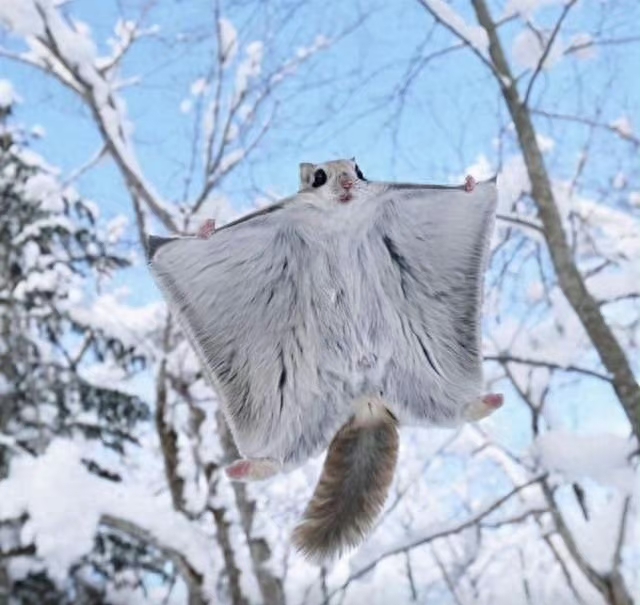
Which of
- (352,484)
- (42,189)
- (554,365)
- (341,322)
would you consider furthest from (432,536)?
(42,189)

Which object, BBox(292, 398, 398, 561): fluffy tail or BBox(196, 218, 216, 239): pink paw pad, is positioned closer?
BBox(196, 218, 216, 239): pink paw pad

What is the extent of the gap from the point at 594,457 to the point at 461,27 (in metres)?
2.37

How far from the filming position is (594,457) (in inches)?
149

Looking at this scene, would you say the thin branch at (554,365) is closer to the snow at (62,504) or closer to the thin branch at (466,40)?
the thin branch at (466,40)

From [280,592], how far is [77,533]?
5.85ft

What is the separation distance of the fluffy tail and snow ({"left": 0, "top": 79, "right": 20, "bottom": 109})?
9.72 m

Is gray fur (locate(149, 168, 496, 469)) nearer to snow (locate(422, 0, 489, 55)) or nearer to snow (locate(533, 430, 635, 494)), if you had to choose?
snow (locate(533, 430, 635, 494))

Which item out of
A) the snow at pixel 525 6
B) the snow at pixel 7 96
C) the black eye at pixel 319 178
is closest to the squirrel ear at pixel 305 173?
the black eye at pixel 319 178

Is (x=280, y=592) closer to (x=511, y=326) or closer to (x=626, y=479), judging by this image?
(x=626, y=479)

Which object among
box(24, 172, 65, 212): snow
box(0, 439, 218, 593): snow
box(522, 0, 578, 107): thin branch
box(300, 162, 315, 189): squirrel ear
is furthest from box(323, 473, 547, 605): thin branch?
box(24, 172, 65, 212): snow

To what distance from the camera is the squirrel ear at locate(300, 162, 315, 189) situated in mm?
1066

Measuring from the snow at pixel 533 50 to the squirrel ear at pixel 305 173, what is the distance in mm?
3946

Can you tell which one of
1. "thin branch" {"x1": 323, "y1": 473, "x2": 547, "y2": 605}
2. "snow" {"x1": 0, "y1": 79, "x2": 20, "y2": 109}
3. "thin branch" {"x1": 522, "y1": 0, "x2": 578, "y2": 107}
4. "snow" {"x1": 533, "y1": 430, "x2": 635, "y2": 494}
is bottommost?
"snow" {"x1": 533, "y1": 430, "x2": 635, "y2": 494}

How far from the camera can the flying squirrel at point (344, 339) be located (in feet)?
3.77
